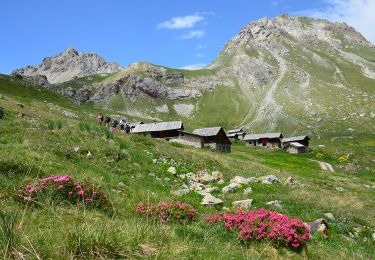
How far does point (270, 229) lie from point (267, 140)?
14578 centimetres

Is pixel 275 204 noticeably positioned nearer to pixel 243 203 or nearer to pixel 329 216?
pixel 243 203

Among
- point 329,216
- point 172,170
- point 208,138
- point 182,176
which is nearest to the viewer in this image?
point 329,216

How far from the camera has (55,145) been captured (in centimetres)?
2300

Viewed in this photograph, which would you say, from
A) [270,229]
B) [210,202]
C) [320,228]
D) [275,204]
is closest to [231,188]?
[275,204]

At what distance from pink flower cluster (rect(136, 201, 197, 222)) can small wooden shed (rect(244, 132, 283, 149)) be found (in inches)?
5523

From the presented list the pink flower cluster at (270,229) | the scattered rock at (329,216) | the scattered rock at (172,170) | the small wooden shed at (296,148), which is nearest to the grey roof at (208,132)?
the small wooden shed at (296,148)

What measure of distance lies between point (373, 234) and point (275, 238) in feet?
29.6

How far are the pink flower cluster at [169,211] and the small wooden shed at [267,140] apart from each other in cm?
14029

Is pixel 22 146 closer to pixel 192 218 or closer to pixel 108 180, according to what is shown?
pixel 108 180

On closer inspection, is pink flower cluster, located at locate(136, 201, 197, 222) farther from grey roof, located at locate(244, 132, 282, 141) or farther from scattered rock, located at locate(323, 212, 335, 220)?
grey roof, located at locate(244, 132, 282, 141)

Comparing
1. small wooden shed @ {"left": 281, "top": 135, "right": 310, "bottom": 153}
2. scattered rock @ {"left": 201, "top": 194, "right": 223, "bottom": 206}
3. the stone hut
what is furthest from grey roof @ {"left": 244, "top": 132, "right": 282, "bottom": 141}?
scattered rock @ {"left": 201, "top": 194, "right": 223, "bottom": 206}

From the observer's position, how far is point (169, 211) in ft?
39.8

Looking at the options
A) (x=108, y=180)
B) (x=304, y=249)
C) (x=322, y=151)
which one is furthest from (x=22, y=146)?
(x=322, y=151)

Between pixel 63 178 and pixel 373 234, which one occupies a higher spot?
pixel 63 178
